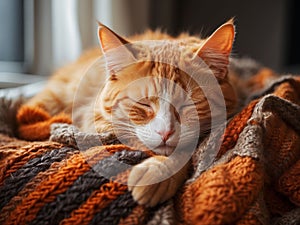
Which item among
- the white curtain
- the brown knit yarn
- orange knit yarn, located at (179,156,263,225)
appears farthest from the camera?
the white curtain

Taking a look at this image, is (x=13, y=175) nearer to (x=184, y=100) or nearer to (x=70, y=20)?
(x=184, y=100)

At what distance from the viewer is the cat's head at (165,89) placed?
1048 mm

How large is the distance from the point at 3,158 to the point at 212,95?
514 millimetres

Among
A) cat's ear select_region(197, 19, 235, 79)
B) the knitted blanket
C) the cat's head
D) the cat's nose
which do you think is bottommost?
the knitted blanket

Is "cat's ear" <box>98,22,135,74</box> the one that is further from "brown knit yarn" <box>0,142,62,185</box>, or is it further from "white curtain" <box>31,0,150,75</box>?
"white curtain" <box>31,0,150,75</box>

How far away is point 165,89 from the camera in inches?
42.1

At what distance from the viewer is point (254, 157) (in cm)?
92

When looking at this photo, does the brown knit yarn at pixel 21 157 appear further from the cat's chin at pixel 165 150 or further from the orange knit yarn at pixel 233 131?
the orange knit yarn at pixel 233 131

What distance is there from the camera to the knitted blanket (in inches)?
34.4

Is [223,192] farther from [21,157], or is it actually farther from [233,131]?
[21,157]

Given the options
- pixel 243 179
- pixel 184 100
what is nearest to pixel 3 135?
pixel 184 100

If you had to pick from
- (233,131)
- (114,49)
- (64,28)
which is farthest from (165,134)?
(64,28)

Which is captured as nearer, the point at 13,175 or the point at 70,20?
the point at 13,175

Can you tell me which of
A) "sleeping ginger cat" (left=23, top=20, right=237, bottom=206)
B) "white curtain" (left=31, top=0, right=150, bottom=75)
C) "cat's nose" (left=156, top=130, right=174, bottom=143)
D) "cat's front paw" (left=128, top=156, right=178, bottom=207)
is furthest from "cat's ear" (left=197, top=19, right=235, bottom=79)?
"white curtain" (left=31, top=0, right=150, bottom=75)
